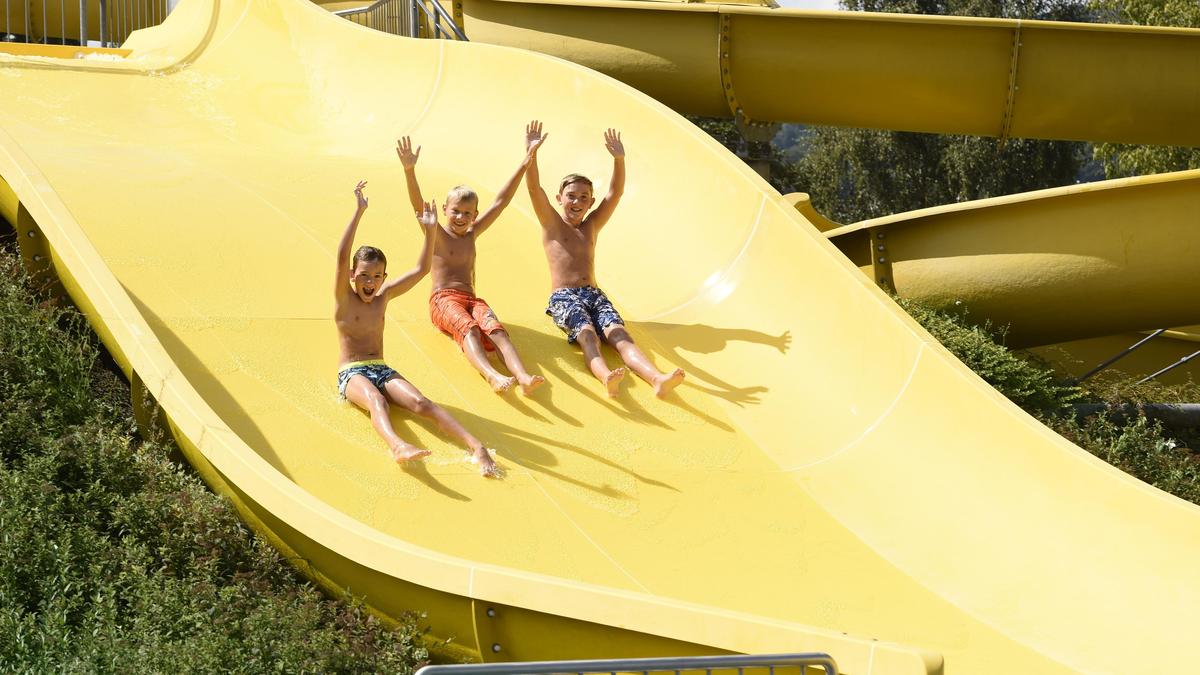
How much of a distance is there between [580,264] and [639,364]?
0.79m

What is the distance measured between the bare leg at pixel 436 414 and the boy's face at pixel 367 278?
0.43 metres

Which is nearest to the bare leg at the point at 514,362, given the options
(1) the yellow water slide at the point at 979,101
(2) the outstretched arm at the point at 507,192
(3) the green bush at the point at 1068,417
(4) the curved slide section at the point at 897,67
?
(2) the outstretched arm at the point at 507,192

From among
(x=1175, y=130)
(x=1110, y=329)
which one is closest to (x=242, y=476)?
(x=1110, y=329)

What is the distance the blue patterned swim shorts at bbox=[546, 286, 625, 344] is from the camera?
762cm

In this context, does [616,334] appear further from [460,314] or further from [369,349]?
[369,349]

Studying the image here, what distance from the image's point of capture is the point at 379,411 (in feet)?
20.9

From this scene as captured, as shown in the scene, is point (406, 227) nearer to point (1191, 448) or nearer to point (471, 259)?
point (471, 259)

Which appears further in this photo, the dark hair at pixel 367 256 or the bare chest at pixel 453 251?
the bare chest at pixel 453 251

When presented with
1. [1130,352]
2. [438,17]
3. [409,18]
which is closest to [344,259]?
[438,17]

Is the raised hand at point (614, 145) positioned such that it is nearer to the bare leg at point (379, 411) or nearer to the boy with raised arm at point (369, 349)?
the boy with raised arm at point (369, 349)

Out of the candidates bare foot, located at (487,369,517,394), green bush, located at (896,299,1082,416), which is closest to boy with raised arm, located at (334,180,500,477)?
bare foot, located at (487,369,517,394)

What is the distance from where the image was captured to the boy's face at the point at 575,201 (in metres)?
7.94

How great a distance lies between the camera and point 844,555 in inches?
250

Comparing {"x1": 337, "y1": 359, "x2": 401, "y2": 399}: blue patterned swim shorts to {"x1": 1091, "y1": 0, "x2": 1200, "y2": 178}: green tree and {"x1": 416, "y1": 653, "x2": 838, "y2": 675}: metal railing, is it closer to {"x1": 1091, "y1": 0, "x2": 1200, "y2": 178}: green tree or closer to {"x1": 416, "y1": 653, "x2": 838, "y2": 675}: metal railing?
{"x1": 416, "y1": 653, "x2": 838, "y2": 675}: metal railing
